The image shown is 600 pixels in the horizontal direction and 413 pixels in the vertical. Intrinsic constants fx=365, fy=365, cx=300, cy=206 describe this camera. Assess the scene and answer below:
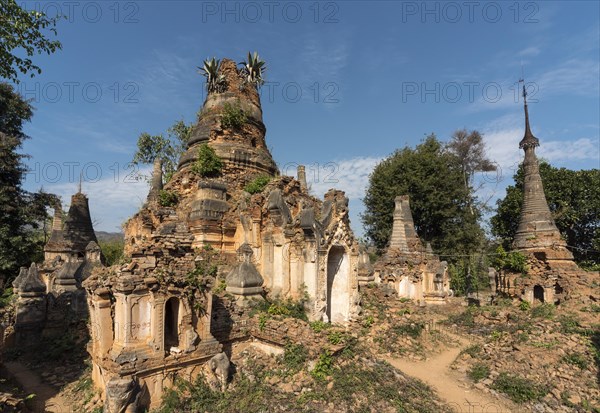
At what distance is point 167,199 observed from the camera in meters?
16.5

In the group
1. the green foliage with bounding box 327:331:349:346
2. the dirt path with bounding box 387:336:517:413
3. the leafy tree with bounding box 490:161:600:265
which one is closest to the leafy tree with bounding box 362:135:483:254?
the leafy tree with bounding box 490:161:600:265

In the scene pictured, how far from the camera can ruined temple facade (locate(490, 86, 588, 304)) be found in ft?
61.3

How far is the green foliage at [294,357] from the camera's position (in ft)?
29.4

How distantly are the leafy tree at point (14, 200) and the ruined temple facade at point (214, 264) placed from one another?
5.99 meters

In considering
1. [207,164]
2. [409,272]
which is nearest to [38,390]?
[207,164]

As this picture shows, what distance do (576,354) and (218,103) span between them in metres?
18.0

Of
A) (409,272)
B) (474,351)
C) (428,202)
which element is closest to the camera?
(474,351)

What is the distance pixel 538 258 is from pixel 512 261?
1315 millimetres

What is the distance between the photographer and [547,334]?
1346 centimetres

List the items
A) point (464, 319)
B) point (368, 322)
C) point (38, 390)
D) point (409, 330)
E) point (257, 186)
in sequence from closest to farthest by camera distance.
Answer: point (38, 390)
point (368, 322)
point (409, 330)
point (257, 186)
point (464, 319)

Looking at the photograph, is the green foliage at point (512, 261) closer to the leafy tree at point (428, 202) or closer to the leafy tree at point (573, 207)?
the leafy tree at point (573, 207)

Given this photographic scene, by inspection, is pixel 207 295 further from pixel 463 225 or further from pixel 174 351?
pixel 463 225

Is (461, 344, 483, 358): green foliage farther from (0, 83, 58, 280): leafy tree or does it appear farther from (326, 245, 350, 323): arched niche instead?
(0, 83, 58, 280): leafy tree

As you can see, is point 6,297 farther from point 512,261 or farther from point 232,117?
point 512,261
